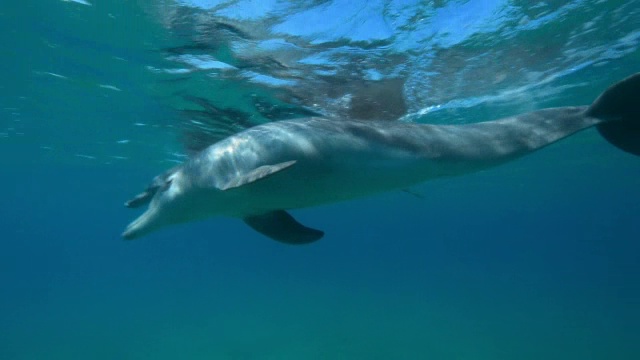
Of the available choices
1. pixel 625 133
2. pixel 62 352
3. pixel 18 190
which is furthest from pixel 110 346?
pixel 18 190

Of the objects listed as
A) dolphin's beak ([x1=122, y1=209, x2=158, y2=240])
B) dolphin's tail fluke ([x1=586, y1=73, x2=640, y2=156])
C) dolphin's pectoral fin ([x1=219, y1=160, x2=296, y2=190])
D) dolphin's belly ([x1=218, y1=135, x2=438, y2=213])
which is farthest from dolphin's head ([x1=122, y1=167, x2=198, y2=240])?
dolphin's tail fluke ([x1=586, y1=73, x2=640, y2=156])

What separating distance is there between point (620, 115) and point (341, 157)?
12.2 feet

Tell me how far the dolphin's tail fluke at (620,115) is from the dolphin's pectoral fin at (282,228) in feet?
13.2

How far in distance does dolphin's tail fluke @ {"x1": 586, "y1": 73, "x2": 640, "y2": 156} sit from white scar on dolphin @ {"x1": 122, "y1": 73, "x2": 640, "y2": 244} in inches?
0.4

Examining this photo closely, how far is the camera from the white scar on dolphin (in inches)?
210

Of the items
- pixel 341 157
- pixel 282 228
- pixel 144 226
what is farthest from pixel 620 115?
pixel 144 226

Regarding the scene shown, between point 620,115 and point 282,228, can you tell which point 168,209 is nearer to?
point 282,228

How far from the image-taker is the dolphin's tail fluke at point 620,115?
5.60m

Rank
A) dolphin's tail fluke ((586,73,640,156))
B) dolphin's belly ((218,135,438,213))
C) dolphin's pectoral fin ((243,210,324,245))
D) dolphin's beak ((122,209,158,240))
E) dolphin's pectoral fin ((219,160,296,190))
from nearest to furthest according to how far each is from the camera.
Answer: dolphin's pectoral fin ((219,160,296,190))
dolphin's belly ((218,135,438,213))
dolphin's tail fluke ((586,73,640,156))
dolphin's pectoral fin ((243,210,324,245))
dolphin's beak ((122,209,158,240))

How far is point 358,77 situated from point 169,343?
23725 millimetres

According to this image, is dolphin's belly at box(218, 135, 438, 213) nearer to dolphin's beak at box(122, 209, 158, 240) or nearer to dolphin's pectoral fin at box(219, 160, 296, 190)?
dolphin's pectoral fin at box(219, 160, 296, 190)

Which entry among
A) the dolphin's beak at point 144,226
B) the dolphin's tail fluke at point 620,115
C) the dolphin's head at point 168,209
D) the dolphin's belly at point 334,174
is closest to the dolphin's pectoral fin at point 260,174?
the dolphin's belly at point 334,174

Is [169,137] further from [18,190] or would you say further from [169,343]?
[18,190]

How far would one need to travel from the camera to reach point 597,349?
2397 cm
